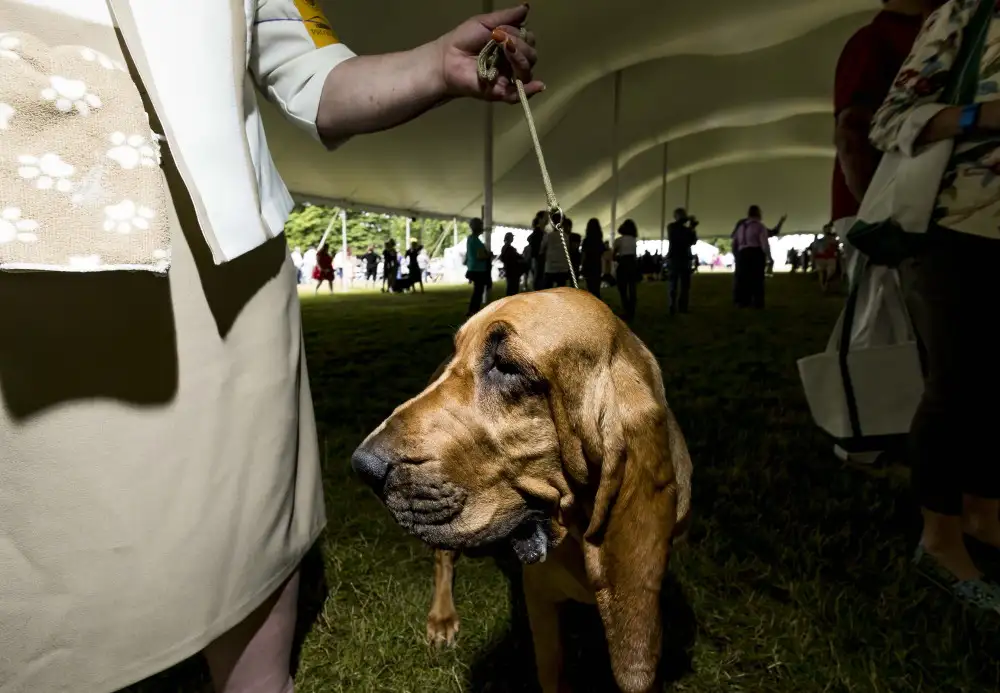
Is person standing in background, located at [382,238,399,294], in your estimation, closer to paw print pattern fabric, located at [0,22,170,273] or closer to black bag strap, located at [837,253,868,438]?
black bag strap, located at [837,253,868,438]

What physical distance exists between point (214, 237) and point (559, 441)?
2.52ft

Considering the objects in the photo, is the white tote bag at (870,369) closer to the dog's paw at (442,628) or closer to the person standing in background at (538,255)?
the dog's paw at (442,628)

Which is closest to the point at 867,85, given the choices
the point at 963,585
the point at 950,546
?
the point at 950,546

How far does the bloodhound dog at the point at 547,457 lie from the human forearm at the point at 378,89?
0.53 metres

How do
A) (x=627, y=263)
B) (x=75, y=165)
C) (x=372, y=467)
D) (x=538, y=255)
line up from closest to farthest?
(x=75, y=165)
(x=372, y=467)
(x=538, y=255)
(x=627, y=263)

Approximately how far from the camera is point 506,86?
1407 millimetres

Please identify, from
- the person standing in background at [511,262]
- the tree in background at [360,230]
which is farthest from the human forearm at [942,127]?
the tree in background at [360,230]

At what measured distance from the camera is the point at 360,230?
4166cm

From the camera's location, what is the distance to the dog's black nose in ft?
3.76

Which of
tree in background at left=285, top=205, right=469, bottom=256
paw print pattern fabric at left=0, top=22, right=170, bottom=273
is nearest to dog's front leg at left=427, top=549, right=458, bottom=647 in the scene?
paw print pattern fabric at left=0, top=22, right=170, bottom=273

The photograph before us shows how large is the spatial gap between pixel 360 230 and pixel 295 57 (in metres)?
42.1

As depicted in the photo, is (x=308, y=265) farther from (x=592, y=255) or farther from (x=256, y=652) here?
(x=256, y=652)

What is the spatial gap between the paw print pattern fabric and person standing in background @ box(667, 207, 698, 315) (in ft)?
33.9

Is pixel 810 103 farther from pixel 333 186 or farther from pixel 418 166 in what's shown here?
pixel 333 186
